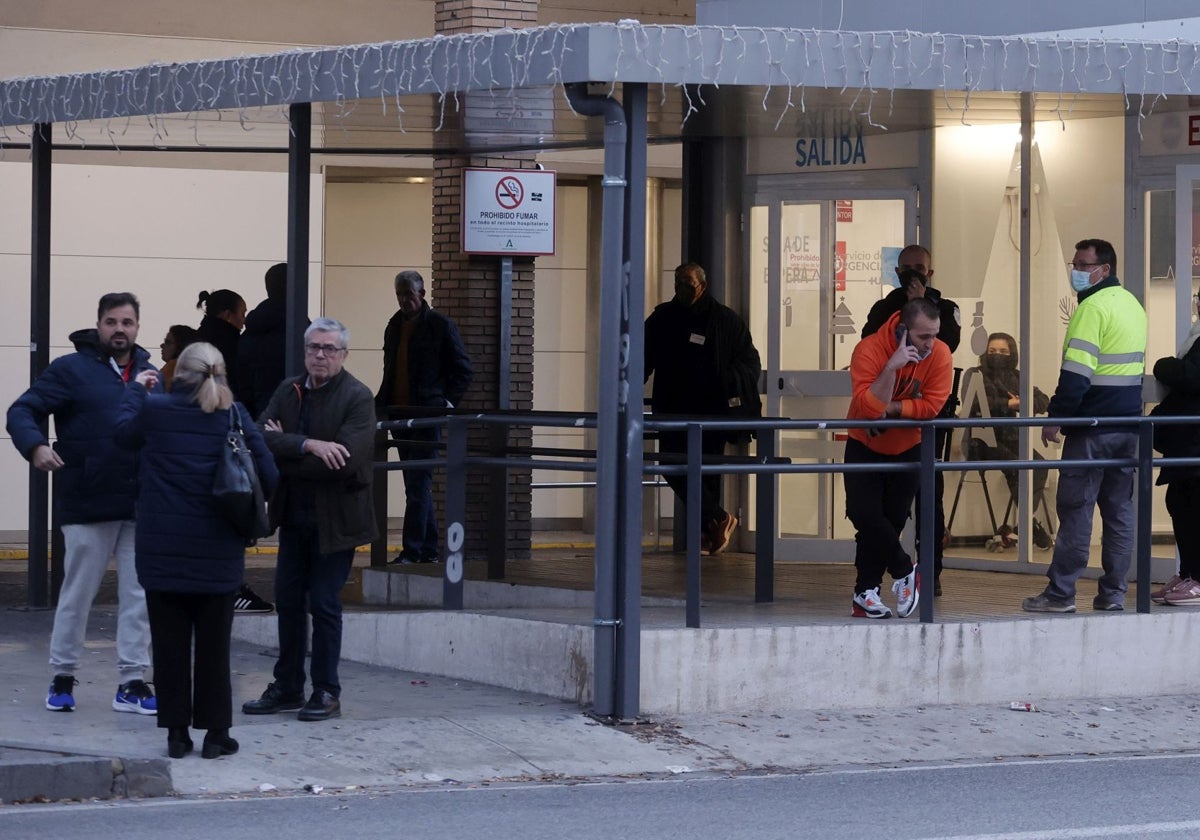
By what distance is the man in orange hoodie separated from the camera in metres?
9.71

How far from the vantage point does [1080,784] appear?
8.07m

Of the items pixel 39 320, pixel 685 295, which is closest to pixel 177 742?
pixel 39 320

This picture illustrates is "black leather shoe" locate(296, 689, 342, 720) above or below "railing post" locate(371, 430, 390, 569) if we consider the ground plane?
below

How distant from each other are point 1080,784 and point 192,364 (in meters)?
3.94

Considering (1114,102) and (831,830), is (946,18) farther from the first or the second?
(831,830)

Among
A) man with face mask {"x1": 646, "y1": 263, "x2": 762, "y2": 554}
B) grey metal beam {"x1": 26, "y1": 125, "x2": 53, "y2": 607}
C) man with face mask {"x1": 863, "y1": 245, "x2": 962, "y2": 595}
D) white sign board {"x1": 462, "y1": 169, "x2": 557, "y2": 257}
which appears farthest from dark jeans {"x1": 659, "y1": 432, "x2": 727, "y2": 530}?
grey metal beam {"x1": 26, "y1": 125, "x2": 53, "y2": 607}

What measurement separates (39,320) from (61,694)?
3.78m

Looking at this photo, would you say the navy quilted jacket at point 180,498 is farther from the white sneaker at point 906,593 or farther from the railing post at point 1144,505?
the railing post at point 1144,505

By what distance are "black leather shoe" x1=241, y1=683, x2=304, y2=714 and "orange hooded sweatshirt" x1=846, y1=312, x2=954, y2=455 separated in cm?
304

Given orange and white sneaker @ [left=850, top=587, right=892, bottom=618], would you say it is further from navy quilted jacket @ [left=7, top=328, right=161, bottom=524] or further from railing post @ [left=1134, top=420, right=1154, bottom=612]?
navy quilted jacket @ [left=7, top=328, right=161, bottom=524]

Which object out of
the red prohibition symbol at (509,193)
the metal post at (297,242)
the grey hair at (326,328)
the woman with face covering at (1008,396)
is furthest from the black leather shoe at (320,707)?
the woman with face covering at (1008,396)

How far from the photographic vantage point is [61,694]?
28.4 feet

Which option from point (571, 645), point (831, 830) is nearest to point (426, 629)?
point (571, 645)

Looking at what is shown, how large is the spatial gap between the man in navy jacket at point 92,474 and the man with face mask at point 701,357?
15.8ft
